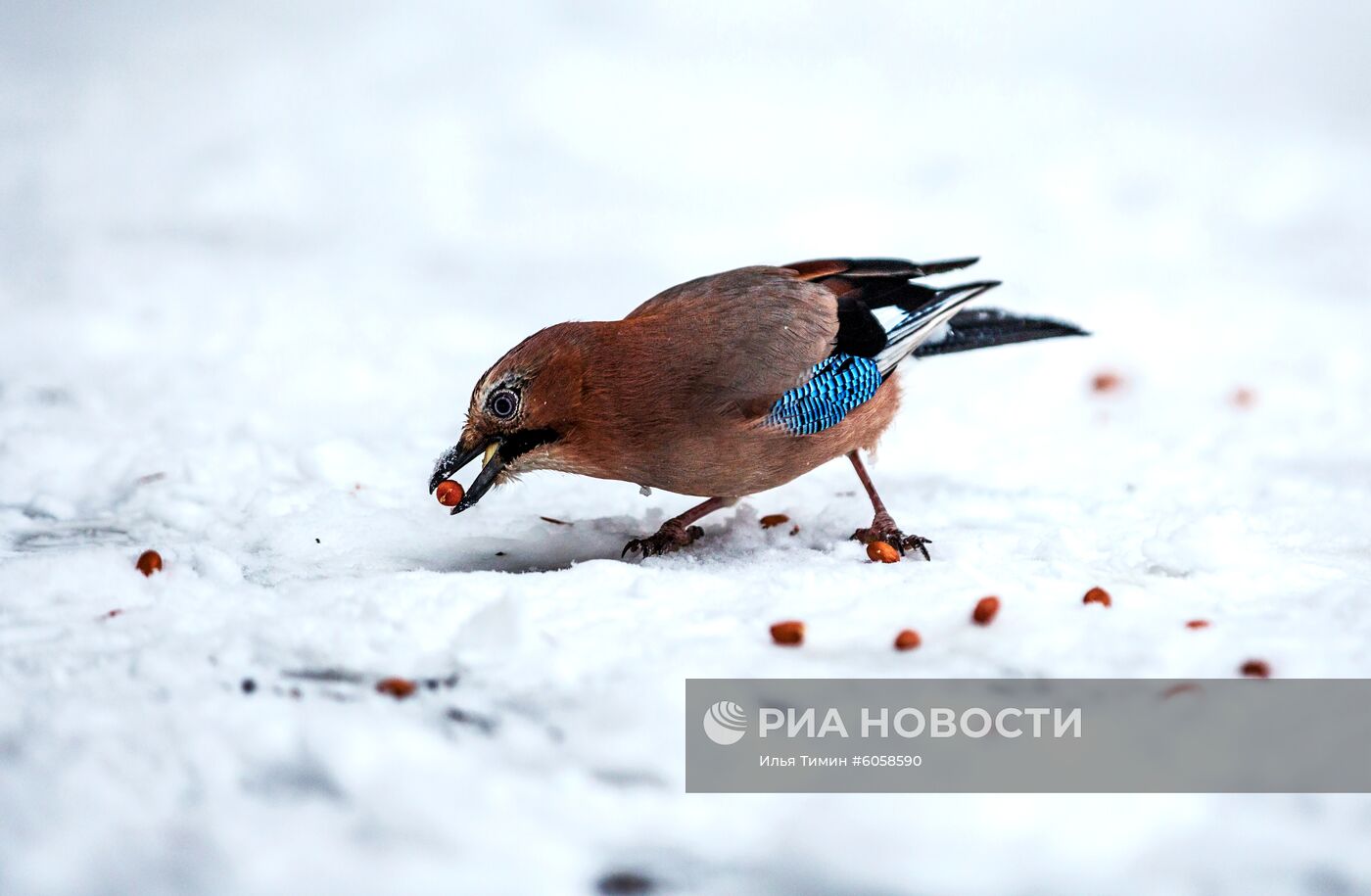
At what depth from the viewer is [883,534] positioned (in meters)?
3.73

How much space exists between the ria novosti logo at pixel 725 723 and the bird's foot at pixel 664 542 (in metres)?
1.18

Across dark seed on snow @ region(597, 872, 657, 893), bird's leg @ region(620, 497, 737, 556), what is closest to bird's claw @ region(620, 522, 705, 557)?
bird's leg @ region(620, 497, 737, 556)

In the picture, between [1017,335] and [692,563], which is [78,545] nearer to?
[692,563]

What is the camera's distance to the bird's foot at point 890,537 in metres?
3.67

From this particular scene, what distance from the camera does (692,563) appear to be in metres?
3.58

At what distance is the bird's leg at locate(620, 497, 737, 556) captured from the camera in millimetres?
3738

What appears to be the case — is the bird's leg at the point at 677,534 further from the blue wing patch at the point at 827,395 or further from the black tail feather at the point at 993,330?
the black tail feather at the point at 993,330

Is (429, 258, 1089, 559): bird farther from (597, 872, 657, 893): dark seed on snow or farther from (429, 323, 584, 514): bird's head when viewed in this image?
(597, 872, 657, 893): dark seed on snow

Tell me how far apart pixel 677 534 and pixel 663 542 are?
0.05m

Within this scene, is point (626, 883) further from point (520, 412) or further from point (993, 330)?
point (993, 330)

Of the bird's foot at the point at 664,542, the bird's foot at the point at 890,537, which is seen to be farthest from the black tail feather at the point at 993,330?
the bird's foot at the point at 664,542

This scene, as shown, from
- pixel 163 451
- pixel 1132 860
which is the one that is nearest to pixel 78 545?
pixel 163 451

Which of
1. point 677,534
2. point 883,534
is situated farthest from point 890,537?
point 677,534

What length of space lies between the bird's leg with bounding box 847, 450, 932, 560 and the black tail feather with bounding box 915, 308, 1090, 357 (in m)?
0.54
